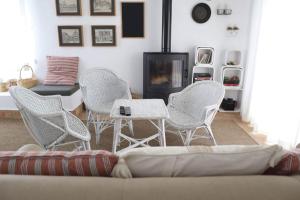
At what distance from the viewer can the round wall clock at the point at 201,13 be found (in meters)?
4.07

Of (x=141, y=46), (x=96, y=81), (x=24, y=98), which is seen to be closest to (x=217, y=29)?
(x=141, y=46)

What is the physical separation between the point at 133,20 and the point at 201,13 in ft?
3.65

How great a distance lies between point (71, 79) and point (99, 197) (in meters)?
3.55

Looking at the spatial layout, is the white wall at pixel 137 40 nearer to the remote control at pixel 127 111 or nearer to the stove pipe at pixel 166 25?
the stove pipe at pixel 166 25

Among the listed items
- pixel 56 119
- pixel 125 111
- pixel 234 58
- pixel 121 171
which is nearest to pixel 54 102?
pixel 56 119

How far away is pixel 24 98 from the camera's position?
2.22m

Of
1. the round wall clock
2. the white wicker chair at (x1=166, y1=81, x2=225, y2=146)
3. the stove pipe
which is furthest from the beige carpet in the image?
the round wall clock

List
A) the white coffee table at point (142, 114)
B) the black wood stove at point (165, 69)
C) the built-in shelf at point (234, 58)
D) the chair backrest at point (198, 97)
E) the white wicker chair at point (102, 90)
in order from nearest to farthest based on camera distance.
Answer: the white coffee table at point (142, 114)
the chair backrest at point (198, 97)
the white wicker chair at point (102, 90)
the black wood stove at point (165, 69)
the built-in shelf at point (234, 58)

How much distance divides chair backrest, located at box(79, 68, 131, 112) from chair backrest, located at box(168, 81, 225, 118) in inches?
26.9

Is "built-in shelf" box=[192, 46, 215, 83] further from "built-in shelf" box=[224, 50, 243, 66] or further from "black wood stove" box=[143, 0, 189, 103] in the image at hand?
"built-in shelf" box=[224, 50, 243, 66]

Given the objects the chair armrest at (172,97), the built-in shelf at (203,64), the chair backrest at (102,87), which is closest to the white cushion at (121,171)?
the chair armrest at (172,97)

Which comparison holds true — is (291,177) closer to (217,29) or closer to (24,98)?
(24,98)

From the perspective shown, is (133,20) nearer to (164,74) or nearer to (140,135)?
(164,74)

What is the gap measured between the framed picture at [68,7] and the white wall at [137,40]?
73 millimetres
